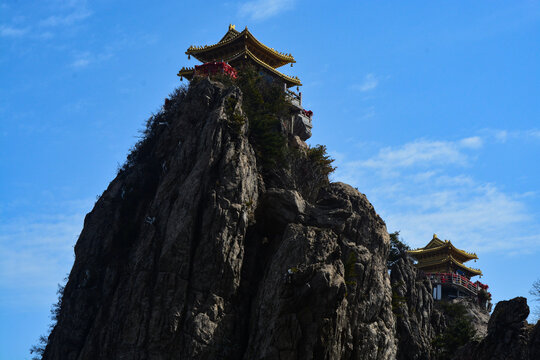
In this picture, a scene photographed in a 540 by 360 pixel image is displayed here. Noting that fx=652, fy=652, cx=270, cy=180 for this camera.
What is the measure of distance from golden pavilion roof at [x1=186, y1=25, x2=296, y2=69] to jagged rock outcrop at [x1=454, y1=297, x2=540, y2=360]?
34503mm

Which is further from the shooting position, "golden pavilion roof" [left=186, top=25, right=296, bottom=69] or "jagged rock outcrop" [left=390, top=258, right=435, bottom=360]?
"golden pavilion roof" [left=186, top=25, right=296, bottom=69]

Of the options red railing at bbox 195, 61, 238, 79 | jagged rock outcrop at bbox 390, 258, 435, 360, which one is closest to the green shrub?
red railing at bbox 195, 61, 238, 79

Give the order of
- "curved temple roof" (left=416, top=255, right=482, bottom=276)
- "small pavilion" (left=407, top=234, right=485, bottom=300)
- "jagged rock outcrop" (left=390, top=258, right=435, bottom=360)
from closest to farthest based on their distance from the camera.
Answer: "jagged rock outcrop" (left=390, top=258, right=435, bottom=360) → "small pavilion" (left=407, top=234, right=485, bottom=300) → "curved temple roof" (left=416, top=255, right=482, bottom=276)

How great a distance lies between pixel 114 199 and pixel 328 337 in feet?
65.2

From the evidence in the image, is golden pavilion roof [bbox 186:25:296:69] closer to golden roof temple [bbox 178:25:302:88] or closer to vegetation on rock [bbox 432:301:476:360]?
golden roof temple [bbox 178:25:302:88]

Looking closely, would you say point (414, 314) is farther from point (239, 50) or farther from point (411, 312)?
point (239, 50)

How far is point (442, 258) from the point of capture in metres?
87.1

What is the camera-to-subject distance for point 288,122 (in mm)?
57219

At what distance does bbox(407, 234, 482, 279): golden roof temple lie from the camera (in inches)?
3403

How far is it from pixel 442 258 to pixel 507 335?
165ft

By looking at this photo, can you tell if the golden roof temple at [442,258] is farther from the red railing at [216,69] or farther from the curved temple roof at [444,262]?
the red railing at [216,69]

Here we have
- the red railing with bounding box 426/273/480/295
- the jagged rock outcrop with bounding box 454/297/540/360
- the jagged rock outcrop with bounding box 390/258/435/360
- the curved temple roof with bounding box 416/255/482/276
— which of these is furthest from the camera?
the curved temple roof with bounding box 416/255/482/276

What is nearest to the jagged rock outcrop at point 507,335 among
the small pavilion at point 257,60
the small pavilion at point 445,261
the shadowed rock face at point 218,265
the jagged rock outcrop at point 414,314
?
the shadowed rock face at point 218,265

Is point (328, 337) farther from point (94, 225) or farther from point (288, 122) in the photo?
point (288, 122)
